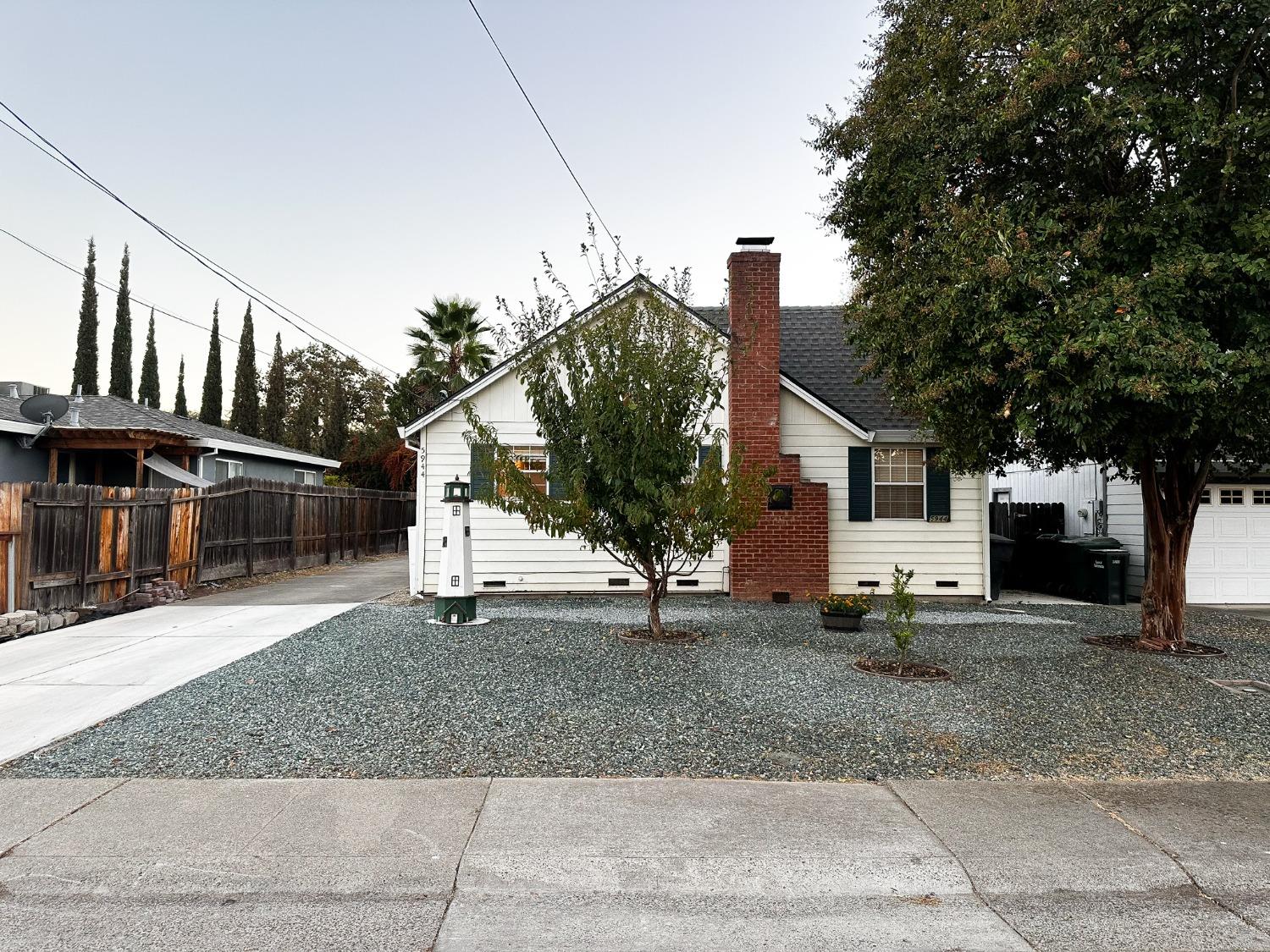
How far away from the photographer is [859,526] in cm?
1247

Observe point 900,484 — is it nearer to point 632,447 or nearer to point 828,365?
point 828,365

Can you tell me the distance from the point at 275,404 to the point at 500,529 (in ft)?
102

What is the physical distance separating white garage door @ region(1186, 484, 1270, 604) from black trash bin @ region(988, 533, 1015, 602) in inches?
109

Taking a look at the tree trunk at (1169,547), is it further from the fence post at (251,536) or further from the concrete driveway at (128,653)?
the fence post at (251,536)

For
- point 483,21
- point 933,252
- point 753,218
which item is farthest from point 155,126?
point 933,252

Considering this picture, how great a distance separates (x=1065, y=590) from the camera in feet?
44.3

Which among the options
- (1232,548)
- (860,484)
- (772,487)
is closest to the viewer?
(772,487)

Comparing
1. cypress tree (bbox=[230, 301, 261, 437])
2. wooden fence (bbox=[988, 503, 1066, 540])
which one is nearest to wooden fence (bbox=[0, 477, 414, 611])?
wooden fence (bbox=[988, 503, 1066, 540])

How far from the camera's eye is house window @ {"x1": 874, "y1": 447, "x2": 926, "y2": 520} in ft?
41.3

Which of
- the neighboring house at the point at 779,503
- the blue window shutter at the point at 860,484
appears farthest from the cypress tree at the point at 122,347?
the blue window shutter at the point at 860,484

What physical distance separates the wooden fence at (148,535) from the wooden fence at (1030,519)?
14962 millimetres

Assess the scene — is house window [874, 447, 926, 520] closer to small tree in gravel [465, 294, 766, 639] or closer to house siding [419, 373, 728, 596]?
house siding [419, 373, 728, 596]

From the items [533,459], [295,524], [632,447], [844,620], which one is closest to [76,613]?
[533,459]

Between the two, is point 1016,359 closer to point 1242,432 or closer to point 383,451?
point 1242,432
